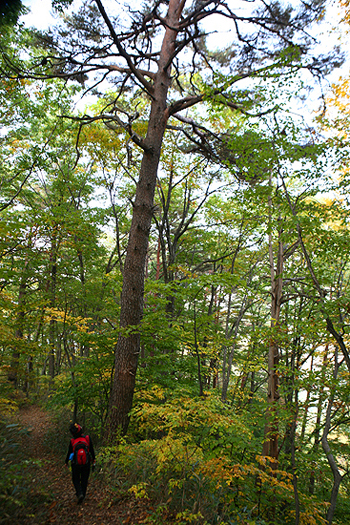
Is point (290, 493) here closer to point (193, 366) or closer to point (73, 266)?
point (193, 366)

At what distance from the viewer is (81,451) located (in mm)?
4250

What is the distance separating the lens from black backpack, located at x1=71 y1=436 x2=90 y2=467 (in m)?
4.16

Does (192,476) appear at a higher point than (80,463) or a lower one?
higher

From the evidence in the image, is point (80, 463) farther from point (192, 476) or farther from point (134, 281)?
point (134, 281)

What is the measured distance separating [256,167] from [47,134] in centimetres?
1003

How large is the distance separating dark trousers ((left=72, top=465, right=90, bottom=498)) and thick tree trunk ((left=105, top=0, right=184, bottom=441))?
88 centimetres

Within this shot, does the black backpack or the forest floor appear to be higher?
the black backpack

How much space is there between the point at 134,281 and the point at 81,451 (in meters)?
2.95

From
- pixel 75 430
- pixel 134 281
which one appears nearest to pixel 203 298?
pixel 134 281

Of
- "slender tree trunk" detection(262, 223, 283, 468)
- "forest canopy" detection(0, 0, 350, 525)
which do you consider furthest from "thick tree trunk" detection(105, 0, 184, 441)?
"slender tree trunk" detection(262, 223, 283, 468)

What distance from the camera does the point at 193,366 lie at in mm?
7148

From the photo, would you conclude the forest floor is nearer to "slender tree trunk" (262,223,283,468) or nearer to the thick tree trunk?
the thick tree trunk

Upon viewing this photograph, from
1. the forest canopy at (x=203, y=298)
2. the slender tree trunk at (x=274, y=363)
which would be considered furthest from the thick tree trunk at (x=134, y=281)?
the slender tree trunk at (x=274, y=363)

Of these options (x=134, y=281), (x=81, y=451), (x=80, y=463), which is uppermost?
(x=134, y=281)
